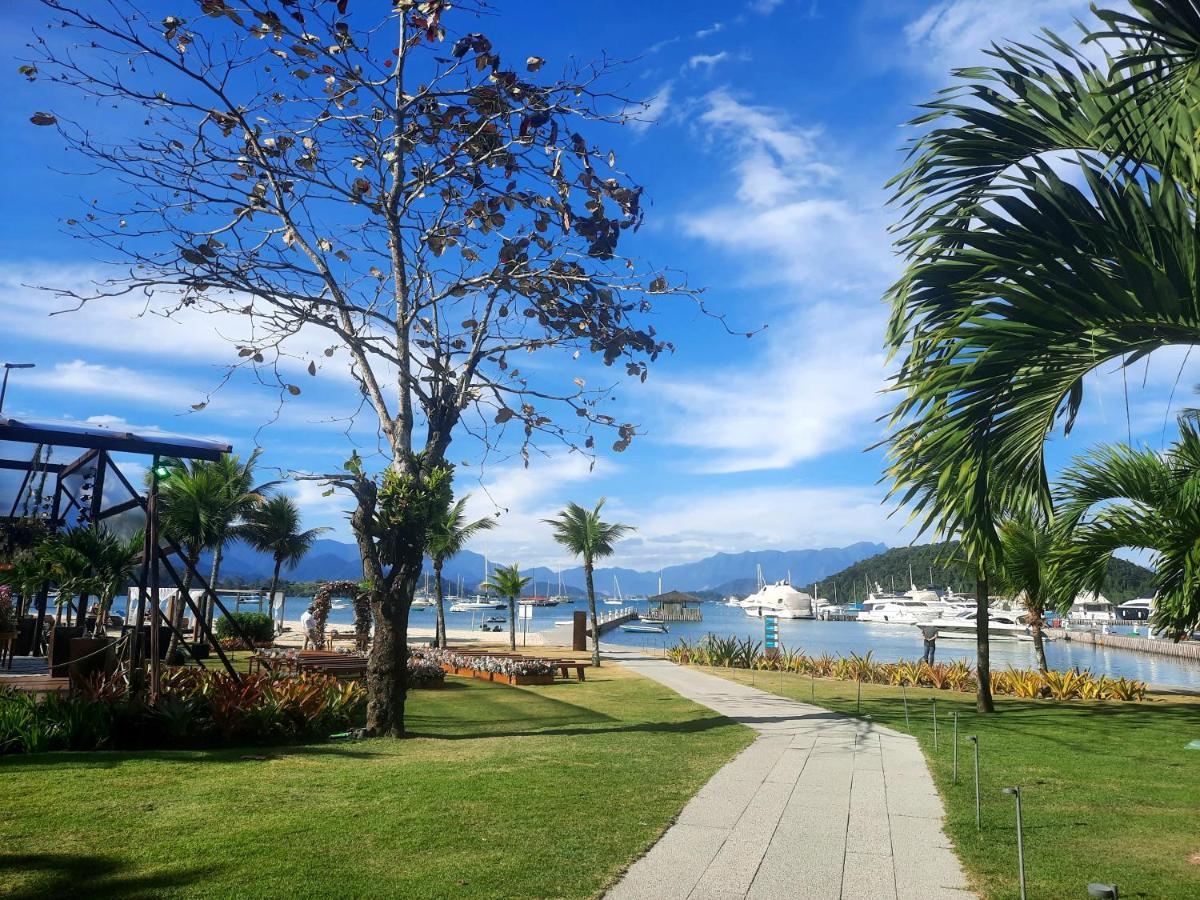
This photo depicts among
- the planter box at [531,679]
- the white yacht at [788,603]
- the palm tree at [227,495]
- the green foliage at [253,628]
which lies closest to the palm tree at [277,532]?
the palm tree at [227,495]

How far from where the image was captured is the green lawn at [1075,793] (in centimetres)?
539

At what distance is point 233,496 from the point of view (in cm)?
3034

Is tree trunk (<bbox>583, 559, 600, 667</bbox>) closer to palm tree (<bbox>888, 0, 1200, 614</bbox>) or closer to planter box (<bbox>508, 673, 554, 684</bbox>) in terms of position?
planter box (<bbox>508, 673, 554, 684</bbox>)

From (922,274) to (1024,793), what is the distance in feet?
17.7

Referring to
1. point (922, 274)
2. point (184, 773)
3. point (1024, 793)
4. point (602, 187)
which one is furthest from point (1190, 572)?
point (184, 773)

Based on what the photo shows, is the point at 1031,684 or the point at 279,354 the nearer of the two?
the point at 279,354

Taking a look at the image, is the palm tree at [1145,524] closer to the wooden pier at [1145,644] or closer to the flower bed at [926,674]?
the flower bed at [926,674]

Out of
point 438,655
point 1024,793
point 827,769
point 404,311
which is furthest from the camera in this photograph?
point 438,655

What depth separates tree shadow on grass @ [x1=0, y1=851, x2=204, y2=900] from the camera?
14.5ft

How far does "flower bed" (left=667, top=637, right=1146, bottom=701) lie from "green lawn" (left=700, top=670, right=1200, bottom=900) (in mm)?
1805

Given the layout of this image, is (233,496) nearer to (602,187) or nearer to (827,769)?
(602,187)

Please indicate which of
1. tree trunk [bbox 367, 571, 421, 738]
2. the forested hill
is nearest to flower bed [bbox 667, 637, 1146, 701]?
tree trunk [bbox 367, 571, 421, 738]

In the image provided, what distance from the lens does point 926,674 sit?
20219 millimetres

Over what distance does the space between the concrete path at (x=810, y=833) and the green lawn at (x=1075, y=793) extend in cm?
29
